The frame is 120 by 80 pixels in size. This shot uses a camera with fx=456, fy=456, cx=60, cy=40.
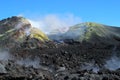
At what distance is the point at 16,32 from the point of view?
6471 inches

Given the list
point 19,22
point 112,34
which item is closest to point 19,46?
point 19,22

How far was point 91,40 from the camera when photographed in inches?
6594

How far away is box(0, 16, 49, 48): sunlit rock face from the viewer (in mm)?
158475

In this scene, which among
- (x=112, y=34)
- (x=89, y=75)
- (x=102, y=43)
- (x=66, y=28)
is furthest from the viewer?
(x=66, y=28)

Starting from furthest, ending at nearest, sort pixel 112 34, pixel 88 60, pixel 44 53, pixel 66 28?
pixel 66 28 → pixel 112 34 → pixel 44 53 → pixel 88 60

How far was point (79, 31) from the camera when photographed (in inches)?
7156

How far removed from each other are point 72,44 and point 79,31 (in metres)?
17.4

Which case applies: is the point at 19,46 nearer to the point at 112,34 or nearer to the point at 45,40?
the point at 45,40

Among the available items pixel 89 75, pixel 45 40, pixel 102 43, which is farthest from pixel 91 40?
pixel 89 75

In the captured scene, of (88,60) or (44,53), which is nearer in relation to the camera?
(88,60)

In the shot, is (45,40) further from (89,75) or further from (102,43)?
(89,75)

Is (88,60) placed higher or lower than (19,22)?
lower

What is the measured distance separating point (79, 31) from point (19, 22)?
79.0ft

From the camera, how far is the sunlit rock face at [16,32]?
158475 millimetres
